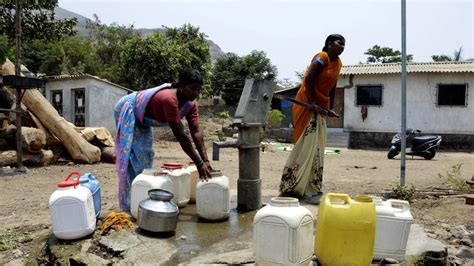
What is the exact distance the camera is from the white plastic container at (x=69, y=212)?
3137 millimetres

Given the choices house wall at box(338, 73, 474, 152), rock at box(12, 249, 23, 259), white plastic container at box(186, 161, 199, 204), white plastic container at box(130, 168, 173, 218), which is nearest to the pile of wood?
rock at box(12, 249, 23, 259)

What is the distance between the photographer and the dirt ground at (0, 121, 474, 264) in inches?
174

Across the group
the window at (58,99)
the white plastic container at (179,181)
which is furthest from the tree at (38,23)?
the white plastic container at (179,181)

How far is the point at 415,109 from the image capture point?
16500 millimetres

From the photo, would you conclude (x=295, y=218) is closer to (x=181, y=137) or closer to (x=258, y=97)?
(x=181, y=137)

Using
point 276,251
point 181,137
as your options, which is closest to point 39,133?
point 181,137

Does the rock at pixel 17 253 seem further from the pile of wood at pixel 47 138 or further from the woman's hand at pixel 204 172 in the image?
the pile of wood at pixel 47 138

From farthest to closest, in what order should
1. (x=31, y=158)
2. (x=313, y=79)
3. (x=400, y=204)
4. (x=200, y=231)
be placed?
(x=31, y=158) < (x=313, y=79) < (x=200, y=231) < (x=400, y=204)

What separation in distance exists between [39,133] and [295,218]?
799 cm

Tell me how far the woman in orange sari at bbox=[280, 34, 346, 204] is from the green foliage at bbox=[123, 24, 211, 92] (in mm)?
12452

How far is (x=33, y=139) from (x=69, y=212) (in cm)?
644

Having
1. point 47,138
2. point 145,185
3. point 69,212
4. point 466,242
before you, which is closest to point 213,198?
point 145,185

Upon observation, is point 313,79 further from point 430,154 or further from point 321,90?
point 430,154

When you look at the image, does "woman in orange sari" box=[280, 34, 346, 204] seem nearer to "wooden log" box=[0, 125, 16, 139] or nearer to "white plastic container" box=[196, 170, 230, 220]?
"white plastic container" box=[196, 170, 230, 220]
